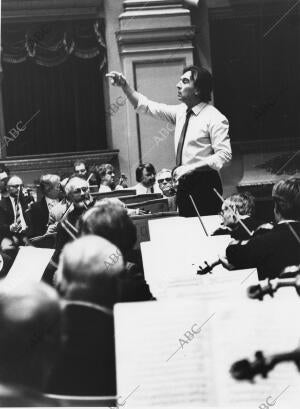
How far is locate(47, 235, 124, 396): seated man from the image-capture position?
2033mm

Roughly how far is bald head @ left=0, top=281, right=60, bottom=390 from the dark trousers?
3.79ft

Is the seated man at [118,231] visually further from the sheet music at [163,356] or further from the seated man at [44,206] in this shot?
the seated man at [44,206]

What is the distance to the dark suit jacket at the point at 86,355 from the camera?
202cm

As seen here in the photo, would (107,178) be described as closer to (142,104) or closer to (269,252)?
(142,104)

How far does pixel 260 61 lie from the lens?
4.38m

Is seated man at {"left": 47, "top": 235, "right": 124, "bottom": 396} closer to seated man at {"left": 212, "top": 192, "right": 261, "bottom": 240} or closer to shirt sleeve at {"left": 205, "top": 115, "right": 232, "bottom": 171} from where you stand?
seated man at {"left": 212, "top": 192, "right": 261, "bottom": 240}

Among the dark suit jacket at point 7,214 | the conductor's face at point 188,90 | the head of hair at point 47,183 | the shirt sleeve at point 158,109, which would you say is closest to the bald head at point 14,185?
the dark suit jacket at point 7,214

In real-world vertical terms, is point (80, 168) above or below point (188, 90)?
below

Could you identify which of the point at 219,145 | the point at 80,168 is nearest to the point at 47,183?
the point at 80,168

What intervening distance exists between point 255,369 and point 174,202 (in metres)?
1.61

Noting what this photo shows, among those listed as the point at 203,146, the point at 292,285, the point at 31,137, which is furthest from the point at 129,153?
the point at 292,285

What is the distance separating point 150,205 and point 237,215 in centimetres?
53

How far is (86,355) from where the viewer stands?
6.82 ft

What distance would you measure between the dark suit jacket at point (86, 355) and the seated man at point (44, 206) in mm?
1464
